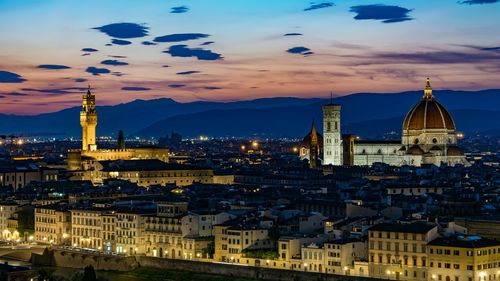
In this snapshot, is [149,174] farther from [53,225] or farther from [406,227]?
[406,227]

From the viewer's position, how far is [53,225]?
81375mm

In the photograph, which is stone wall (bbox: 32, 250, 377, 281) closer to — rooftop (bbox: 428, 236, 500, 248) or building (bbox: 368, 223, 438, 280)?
building (bbox: 368, 223, 438, 280)

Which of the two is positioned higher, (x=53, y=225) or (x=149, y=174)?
(x=149, y=174)

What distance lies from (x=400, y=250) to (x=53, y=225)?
3110 centimetres

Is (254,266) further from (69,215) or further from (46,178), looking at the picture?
(46,178)

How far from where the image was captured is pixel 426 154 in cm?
14175

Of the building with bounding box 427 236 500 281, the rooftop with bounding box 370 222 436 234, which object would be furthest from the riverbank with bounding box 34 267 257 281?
the building with bounding box 427 236 500 281

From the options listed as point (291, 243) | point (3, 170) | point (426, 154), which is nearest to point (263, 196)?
point (291, 243)

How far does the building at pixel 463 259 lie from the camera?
178 ft

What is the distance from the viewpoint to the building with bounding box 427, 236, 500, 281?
2137 inches

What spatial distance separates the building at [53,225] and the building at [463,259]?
31.3m

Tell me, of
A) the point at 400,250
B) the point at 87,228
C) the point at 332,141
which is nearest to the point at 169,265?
the point at 87,228

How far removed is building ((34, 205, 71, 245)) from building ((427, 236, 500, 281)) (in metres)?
31.3

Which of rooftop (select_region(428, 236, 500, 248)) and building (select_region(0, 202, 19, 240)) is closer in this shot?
rooftop (select_region(428, 236, 500, 248))
